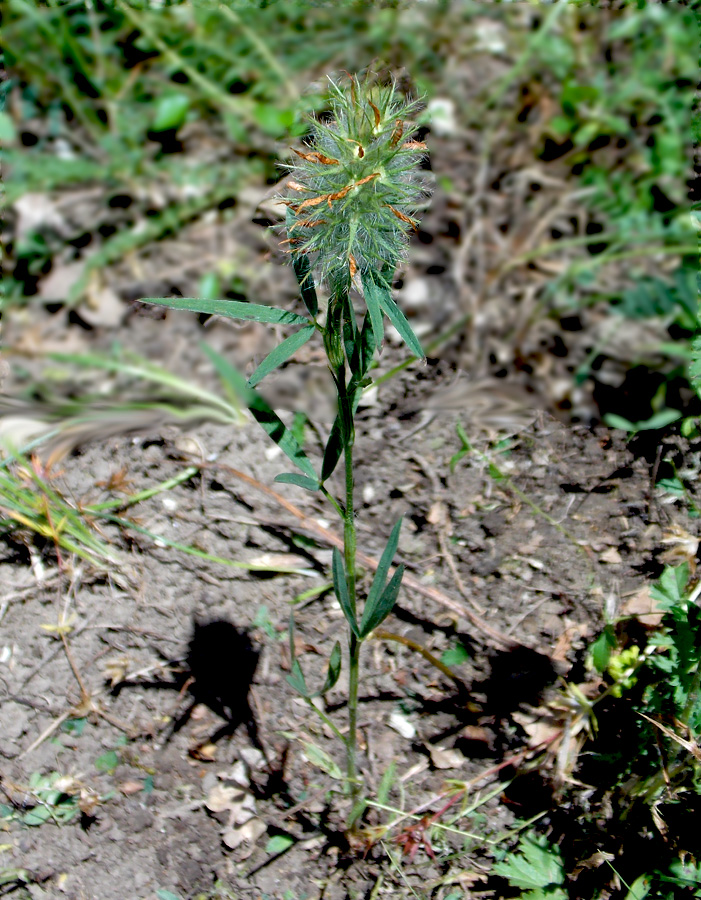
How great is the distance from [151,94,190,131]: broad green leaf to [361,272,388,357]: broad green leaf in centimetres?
246

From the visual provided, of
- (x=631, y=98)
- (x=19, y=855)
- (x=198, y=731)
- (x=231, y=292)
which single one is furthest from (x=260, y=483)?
(x=631, y=98)

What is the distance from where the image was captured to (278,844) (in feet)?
6.27

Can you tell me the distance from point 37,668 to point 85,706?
0.64 feet

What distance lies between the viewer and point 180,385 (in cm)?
271

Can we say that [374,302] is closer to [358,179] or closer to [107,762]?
[358,179]

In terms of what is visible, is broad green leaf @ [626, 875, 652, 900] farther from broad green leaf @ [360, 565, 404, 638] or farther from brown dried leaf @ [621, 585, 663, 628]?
broad green leaf @ [360, 565, 404, 638]

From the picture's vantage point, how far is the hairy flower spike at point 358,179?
1.15 m

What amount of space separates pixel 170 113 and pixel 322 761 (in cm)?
283

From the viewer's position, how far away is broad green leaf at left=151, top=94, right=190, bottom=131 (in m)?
3.29

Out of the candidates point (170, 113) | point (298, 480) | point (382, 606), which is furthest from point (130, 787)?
point (170, 113)

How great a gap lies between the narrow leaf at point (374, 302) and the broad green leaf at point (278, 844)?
1398 millimetres

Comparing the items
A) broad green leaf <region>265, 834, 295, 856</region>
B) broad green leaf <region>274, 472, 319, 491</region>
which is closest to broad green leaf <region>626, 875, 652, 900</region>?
broad green leaf <region>265, 834, 295, 856</region>

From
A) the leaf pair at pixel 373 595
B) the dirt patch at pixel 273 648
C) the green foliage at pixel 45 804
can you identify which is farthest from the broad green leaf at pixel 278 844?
the leaf pair at pixel 373 595

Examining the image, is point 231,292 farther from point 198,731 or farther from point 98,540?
point 198,731
